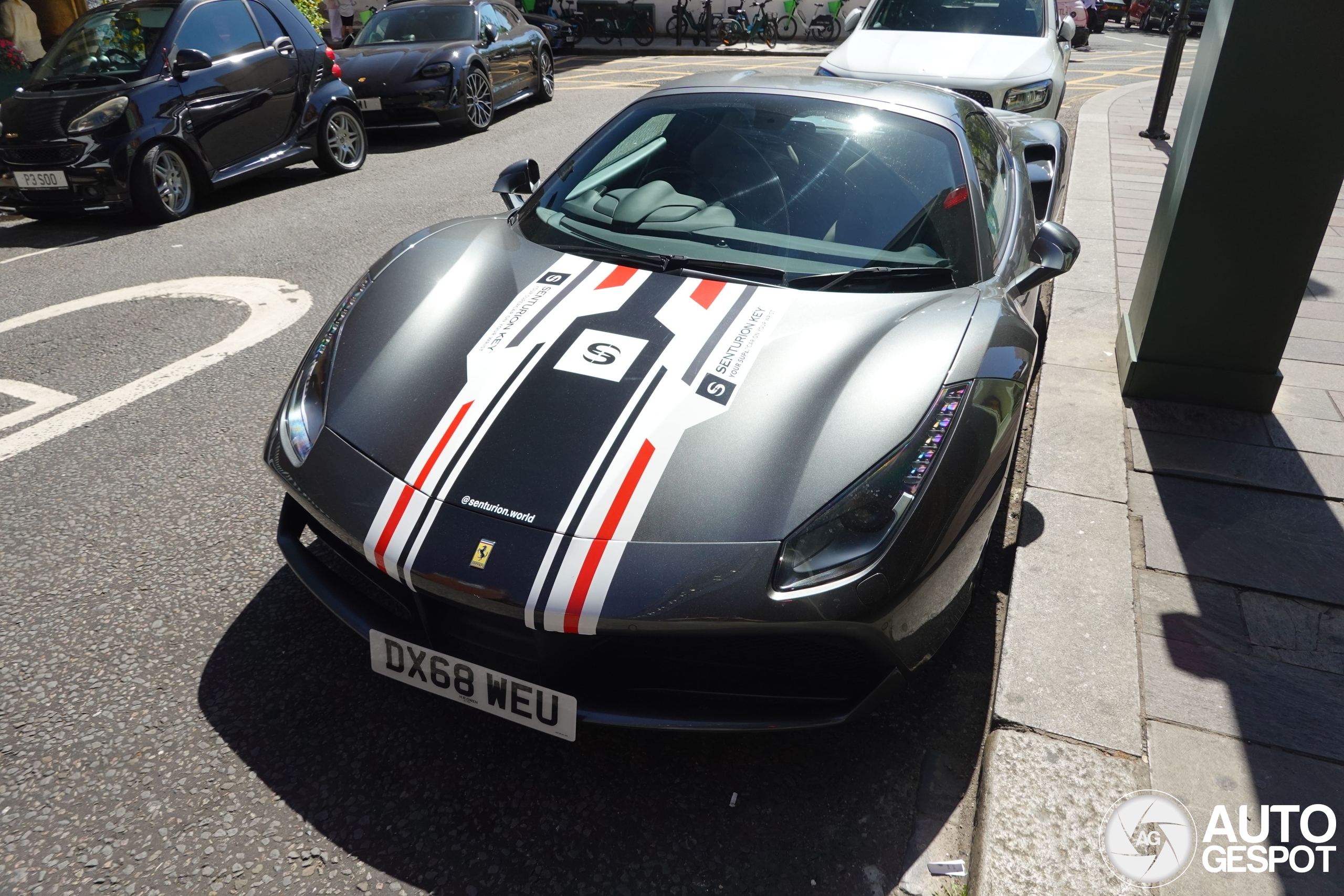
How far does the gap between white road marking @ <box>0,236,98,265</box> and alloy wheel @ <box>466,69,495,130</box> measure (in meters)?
4.48

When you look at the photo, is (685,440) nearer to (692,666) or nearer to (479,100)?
(692,666)

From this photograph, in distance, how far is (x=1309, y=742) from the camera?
2195 mm

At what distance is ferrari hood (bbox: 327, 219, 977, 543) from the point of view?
1995 mm

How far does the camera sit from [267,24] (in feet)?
25.4

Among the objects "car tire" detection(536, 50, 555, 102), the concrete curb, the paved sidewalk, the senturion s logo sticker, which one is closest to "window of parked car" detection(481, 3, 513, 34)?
"car tire" detection(536, 50, 555, 102)

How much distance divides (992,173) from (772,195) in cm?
86

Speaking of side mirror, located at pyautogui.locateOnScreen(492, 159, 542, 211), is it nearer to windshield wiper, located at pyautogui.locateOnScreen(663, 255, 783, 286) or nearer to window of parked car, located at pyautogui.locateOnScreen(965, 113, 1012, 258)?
windshield wiper, located at pyautogui.locateOnScreen(663, 255, 783, 286)

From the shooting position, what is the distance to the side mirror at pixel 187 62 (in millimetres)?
6836

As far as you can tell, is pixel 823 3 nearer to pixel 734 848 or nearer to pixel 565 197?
pixel 565 197

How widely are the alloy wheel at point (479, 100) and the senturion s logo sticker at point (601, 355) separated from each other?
8509mm

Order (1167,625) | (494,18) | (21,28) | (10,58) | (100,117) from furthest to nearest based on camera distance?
(21,28) < (494,18) < (10,58) < (100,117) < (1167,625)

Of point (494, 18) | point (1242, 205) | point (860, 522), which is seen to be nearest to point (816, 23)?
point (494, 18)

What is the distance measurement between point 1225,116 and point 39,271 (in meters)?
6.54

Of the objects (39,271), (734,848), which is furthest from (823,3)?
(734,848)
